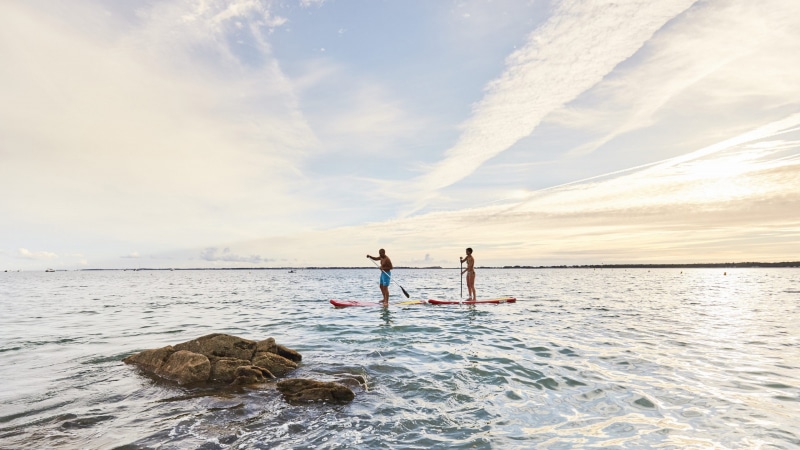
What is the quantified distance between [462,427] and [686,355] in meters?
9.46

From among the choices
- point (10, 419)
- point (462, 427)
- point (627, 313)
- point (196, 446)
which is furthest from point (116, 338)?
point (627, 313)

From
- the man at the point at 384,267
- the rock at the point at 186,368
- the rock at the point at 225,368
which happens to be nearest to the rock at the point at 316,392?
the rock at the point at 225,368

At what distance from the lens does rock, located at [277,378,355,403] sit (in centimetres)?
826

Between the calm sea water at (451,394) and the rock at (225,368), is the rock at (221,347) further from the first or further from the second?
the calm sea water at (451,394)

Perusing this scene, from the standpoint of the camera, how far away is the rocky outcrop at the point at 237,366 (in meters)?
8.41

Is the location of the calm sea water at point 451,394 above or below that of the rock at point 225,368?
below

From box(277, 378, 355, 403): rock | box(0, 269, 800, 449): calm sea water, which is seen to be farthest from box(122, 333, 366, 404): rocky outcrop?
box(0, 269, 800, 449): calm sea water

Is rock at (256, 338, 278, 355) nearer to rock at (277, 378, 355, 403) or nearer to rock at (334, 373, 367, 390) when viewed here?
rock at (334, 373, 367, 390)

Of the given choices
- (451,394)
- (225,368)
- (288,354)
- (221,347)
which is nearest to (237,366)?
(225,368)

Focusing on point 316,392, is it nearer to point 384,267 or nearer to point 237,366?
point 237,366

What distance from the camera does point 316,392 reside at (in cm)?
835

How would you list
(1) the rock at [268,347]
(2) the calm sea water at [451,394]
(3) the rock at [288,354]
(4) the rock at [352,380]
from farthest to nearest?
(3) the rock at [288,354] < (1) the rock at [268,347] < (4) the rock at [352,380] < (2) the calm sea water at [451,394]

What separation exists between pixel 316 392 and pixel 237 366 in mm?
3017

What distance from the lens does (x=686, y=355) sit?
12164mm
